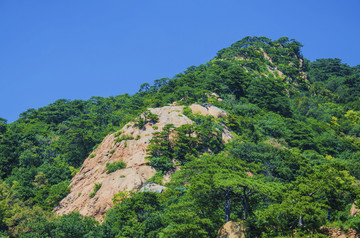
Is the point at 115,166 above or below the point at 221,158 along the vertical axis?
above

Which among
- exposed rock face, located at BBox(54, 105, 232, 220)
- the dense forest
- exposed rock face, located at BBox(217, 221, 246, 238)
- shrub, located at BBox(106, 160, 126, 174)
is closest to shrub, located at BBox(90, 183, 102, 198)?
exposed rock face, located at BBox(54, 105, 232, 220)

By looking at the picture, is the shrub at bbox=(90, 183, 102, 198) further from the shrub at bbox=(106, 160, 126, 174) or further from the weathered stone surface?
the weathered stone surface

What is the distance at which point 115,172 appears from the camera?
4447cm

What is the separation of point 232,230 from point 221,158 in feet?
29.3

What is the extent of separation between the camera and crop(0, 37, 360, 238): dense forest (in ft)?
79.4

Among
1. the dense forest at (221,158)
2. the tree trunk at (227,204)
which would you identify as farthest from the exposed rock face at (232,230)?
the tree trunk at (227,204)

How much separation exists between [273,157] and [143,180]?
17.2 meters

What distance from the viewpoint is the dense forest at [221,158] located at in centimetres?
2420

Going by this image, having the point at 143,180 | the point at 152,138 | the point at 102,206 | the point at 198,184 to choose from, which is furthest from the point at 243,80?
the point at 198,184

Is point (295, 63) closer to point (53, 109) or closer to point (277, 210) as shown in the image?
point (53, 109)

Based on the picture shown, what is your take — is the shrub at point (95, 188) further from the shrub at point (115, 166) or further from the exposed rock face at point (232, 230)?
the exposed rock face at point (232, 230)

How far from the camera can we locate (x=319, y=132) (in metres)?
65.4

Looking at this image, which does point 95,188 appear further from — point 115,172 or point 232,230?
point 232,230

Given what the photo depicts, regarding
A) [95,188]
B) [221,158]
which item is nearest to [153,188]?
[95,188]
